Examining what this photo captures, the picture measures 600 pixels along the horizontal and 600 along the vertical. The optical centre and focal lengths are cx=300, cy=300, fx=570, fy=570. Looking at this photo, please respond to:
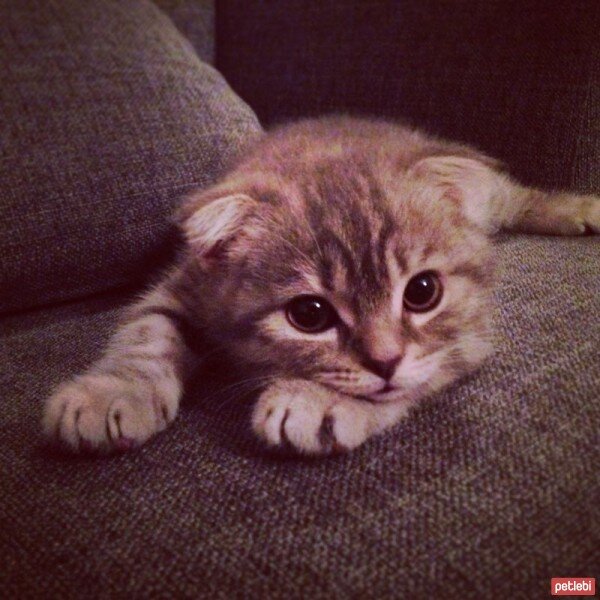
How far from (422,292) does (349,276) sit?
0.39 ft

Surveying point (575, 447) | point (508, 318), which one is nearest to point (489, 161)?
point (508, 318)

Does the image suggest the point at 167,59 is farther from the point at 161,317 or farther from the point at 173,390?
the point at 173,390

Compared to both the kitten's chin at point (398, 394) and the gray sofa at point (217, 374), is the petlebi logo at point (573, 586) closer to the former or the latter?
the gray sofa at point (217, 374)

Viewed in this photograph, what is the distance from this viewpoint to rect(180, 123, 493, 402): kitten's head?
0.76 metres

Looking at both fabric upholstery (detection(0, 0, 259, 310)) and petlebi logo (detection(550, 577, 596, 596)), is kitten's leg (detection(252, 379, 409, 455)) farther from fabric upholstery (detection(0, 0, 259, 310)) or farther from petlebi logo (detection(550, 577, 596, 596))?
fabric upholstery (detection(0, 0, 259, 310))

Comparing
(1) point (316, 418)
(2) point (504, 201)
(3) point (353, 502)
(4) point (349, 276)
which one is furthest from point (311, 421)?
(2) point (504, 201)

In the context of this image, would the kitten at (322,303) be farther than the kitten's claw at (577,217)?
No

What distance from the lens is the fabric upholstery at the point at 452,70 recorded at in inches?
40.9

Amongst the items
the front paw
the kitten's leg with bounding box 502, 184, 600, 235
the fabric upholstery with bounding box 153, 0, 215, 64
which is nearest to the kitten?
the front paw

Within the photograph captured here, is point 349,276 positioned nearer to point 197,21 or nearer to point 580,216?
point 580,216

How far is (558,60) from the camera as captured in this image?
1.04 m

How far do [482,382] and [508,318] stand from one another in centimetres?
13

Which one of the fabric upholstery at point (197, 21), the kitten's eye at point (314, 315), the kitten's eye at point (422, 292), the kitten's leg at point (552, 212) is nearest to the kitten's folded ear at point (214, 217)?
the kitten's eye at point (314, 315)

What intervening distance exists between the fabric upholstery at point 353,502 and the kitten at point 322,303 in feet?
Result: 0.14
